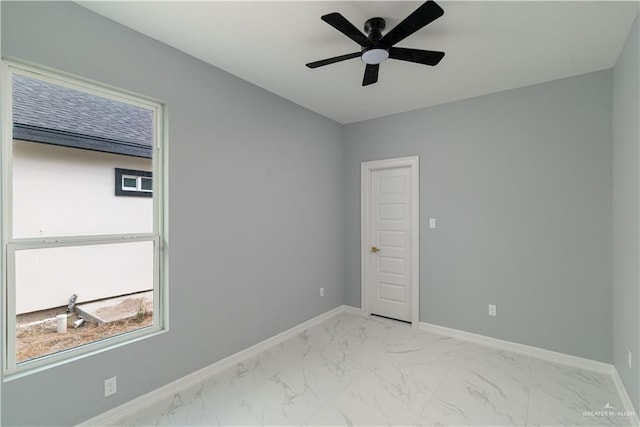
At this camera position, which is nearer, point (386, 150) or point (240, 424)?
point (240, 424)

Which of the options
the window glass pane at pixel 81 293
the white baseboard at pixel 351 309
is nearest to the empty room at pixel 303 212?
the window glass pane at pixel 81 293

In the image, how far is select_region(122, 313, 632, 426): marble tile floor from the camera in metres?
2.10

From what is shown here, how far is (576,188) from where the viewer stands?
2.85m

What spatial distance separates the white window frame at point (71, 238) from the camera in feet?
5.63

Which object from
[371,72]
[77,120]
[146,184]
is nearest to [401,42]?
[371,72]

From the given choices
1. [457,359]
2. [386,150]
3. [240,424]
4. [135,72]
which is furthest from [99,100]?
[457,359]

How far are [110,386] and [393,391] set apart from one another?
81.9 inches

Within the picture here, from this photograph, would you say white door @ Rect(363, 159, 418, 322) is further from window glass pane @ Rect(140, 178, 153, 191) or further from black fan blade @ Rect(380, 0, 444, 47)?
window glass pane @ Rect(140, 178, 153, 191)

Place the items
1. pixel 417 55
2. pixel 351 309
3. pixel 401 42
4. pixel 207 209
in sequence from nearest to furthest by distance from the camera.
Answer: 1. pixel 417 55
2. pixel 401 42
3. pixel 207 209
4. pixel 351 309

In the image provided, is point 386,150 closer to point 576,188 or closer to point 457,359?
point 576,188

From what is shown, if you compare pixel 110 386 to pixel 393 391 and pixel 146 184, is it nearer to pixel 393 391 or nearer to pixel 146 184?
pixel 146 184

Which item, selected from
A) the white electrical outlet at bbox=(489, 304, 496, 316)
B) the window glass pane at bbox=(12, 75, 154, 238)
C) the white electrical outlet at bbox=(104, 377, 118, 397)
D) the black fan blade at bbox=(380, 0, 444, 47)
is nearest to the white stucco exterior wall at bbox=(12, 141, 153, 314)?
the window glass pane at bbox=(12, 75, 154, 238)

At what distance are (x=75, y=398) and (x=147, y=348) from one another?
0.46 meters

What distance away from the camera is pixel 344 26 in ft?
5.89
